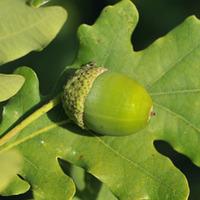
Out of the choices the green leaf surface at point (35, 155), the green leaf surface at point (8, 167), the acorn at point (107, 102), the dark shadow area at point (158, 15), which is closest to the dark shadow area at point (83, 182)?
the green leaf surface at point (35, 155)

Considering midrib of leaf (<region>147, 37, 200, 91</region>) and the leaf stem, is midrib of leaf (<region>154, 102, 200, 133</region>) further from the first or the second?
the leaf stem

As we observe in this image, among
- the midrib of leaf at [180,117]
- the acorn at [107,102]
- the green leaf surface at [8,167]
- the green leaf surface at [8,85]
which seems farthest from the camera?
the midrib of leaf at [180,117]

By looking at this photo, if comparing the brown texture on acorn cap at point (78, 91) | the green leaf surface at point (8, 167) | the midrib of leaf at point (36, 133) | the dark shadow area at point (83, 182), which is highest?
the green leaf surface at point (8, 167)

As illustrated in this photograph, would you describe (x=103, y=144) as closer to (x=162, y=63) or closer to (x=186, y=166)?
(x=162, y=63)

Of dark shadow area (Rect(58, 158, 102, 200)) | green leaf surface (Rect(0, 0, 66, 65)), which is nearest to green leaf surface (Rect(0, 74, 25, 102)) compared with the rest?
green leaf surface (Rect(0, 0, 66, 65))

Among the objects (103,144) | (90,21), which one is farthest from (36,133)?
(90,21)

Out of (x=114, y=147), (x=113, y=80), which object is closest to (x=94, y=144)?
(x=114, y=147)

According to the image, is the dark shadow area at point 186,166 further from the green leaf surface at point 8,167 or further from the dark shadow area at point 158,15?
the green leaf surface at point 8,167
